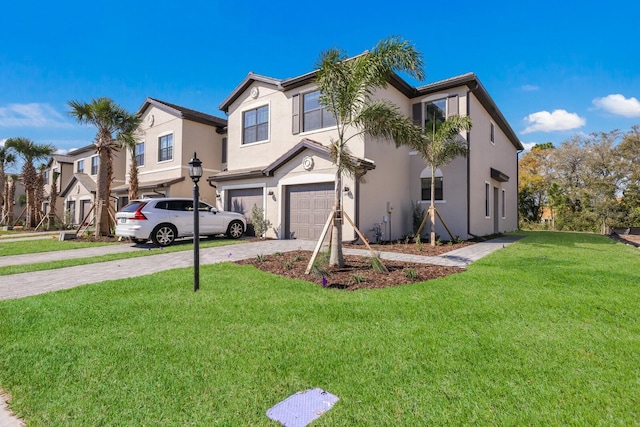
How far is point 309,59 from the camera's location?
7.28 m

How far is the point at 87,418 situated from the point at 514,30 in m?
16.4

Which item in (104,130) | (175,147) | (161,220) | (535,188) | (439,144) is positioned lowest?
(161,220)

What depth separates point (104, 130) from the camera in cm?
1491

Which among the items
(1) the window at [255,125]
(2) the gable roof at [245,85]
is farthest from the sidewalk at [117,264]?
(2) the gable roof at [245,85]

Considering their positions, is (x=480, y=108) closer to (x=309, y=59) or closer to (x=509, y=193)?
(x=509, y=193)

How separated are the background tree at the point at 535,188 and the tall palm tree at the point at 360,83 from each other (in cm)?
2839

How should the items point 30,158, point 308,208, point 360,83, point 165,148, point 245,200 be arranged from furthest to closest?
point 30,158 → point 165,148 → point 245,200 → point 308,208 → point 360,83

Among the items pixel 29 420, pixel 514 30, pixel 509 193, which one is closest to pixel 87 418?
pixel 29 420

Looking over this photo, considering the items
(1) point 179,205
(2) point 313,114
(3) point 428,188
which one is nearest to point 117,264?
(1) point 179,205

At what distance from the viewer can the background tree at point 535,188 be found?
1176 inches

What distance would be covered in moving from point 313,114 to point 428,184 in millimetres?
6098

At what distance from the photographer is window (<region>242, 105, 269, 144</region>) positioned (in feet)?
52.0

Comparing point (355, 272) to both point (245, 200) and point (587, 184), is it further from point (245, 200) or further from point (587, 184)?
point (587, 184)

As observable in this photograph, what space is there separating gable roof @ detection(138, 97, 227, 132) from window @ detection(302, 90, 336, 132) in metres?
8.92
